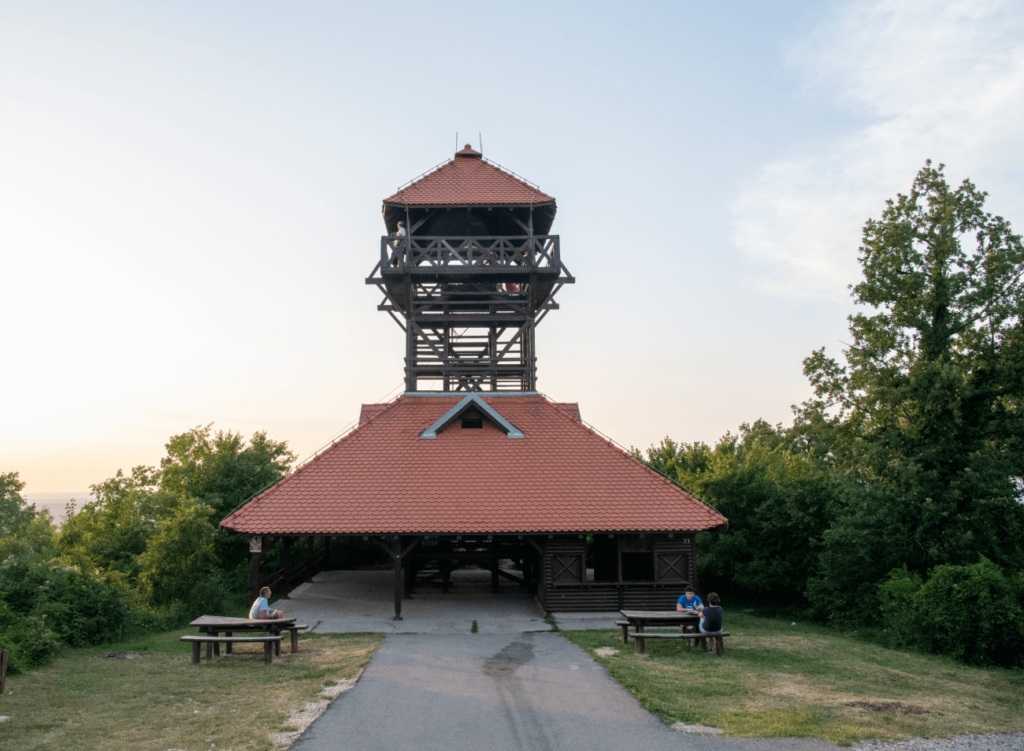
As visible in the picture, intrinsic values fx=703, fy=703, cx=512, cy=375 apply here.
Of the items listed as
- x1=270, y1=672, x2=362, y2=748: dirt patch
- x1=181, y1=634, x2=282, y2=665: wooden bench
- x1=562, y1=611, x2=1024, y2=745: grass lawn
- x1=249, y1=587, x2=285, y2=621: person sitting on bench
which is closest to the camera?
x1=270, y1=672, x2=362, y2=748: dirt patch

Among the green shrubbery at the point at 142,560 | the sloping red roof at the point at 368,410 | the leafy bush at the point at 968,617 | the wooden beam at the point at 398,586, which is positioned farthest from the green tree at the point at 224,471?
the leafy bush at the point at 968,617

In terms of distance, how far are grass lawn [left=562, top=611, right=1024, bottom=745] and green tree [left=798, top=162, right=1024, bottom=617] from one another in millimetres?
3841

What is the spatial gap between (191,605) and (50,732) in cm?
1061

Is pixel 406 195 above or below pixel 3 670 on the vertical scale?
above

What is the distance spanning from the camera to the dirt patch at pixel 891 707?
29.5 ft

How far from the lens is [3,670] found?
361 inches

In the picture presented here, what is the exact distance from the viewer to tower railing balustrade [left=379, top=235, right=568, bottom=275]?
21.9m

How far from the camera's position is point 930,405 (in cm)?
1750

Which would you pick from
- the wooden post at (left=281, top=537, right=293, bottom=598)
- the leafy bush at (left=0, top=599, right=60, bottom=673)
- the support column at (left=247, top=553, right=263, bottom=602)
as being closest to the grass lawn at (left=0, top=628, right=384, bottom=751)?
the leafy bush at (left=0, top=599, right=60, bottom=673)

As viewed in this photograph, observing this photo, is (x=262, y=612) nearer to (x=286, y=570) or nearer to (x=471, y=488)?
(x=471, y=488)

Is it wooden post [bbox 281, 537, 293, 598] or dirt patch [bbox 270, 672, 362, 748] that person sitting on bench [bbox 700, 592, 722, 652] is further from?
wooden post [bbox 281, 537, 293, 598]

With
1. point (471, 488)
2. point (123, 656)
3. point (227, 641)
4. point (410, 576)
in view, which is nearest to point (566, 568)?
point (471, 488)

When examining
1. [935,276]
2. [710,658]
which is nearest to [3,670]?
[710,658]

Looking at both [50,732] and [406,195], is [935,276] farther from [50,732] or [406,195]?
[50,732]
